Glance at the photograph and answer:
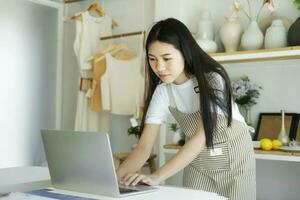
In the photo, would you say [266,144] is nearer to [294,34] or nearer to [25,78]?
[294,34]

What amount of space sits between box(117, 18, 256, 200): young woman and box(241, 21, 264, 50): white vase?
3.49 ft

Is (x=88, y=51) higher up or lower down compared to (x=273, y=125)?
higher up

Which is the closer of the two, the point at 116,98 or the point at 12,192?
the point at 12,192

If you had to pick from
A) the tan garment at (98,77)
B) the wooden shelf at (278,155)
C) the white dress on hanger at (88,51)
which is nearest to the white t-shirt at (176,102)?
the wooden shelf at (278,155)

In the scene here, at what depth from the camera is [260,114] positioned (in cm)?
268

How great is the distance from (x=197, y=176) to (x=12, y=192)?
734 millimetres

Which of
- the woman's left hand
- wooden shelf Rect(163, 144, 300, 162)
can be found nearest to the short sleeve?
the woman's left hand

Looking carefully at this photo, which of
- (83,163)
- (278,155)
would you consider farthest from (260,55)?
(83,163)

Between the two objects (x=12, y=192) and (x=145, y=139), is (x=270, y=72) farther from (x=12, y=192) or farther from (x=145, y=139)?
(x=12, y=192)

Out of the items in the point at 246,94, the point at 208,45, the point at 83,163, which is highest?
the point at 208,45

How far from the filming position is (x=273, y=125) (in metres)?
2.58

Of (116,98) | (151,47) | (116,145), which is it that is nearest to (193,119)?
(151,47)

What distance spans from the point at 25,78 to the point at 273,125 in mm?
2016

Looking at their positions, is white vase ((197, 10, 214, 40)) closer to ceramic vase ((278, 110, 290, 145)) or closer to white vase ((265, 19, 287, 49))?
white vase ((265, 19, 287, 49))
